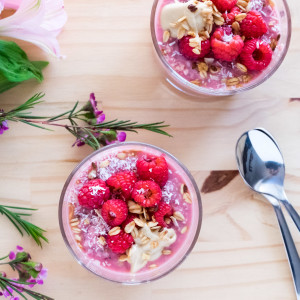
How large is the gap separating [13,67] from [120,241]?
496 millimetres

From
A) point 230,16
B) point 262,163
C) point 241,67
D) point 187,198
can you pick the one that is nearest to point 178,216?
point 187,198

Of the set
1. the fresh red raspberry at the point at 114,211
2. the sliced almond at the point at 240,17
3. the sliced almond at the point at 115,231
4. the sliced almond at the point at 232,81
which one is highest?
the sliced almond at the point at 240,17

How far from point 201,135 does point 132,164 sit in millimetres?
233

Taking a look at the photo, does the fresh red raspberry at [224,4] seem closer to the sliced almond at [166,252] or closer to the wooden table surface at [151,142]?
the wooden table surface at [151,142]

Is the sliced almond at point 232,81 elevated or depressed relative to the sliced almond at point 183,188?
elevated

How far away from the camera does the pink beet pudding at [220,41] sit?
1021mm

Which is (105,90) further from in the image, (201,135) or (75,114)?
(201,135)

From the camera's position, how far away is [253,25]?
1033 millimetres

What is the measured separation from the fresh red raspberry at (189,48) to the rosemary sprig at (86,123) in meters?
0.19

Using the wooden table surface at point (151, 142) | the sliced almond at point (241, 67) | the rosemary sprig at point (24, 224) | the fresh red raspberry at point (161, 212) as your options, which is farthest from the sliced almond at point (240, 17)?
the rosemary sprig at point (24, 224)

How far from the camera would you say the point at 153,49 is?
1.17 meters

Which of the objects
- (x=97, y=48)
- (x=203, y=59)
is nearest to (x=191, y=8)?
(x=203, y=59)

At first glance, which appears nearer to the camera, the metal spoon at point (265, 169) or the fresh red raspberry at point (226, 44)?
the fresh red raspberry at point (226, 44)

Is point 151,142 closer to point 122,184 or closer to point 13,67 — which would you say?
Answer: point 122,184
